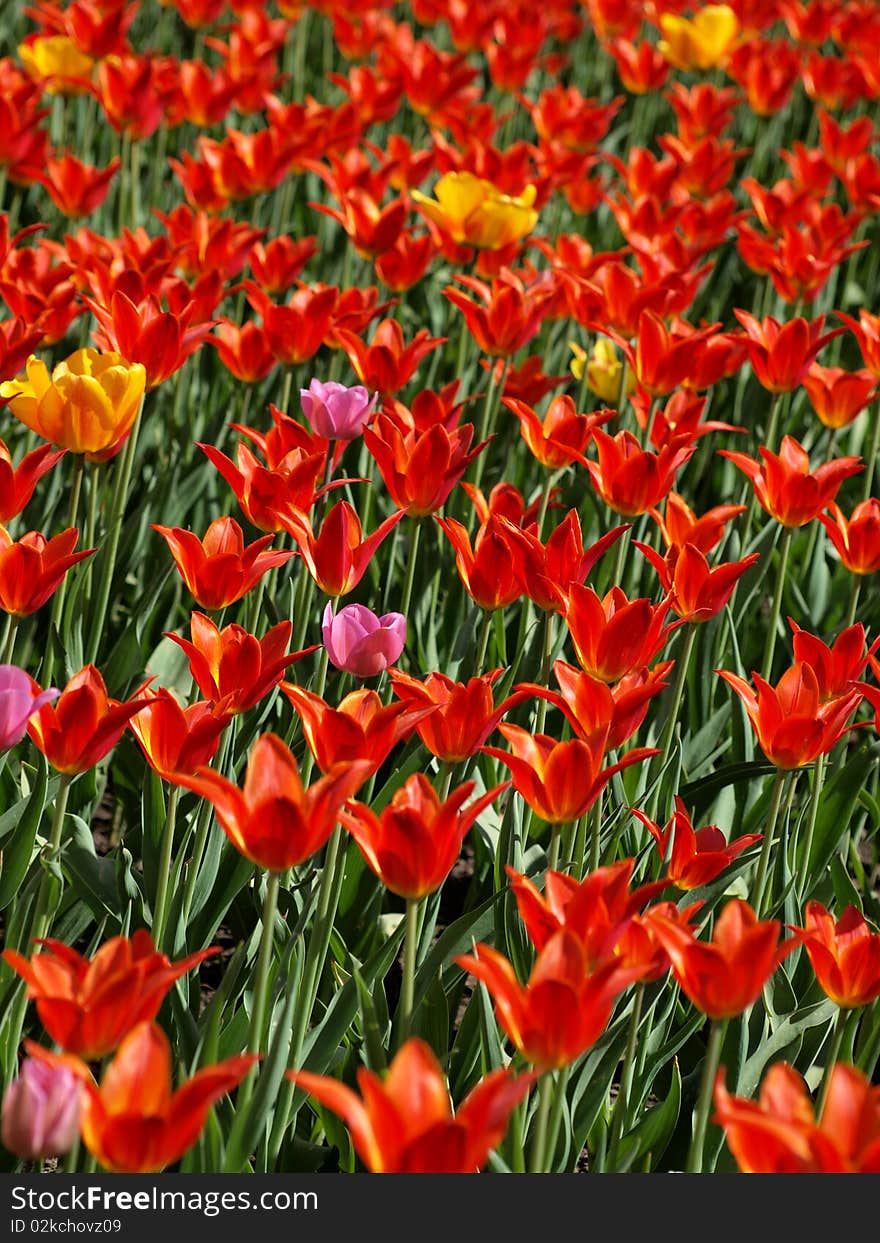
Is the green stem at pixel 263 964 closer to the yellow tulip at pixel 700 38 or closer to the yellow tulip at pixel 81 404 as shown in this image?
the yellow tulip at pixel 81 404

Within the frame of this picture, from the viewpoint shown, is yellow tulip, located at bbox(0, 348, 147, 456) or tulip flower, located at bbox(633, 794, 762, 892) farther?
yellow tulip, located at bbox(0, 348, 147, 456)

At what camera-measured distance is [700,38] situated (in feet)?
17.3

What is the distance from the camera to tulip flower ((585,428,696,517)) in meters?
2.28

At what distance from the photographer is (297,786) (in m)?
1.37

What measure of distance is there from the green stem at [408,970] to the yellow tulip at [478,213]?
1.99 m

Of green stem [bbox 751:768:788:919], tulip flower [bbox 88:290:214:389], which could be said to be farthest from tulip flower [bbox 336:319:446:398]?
green stem [bbox 751:768:788:919]

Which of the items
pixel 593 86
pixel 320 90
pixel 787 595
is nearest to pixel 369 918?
pixel 787 595

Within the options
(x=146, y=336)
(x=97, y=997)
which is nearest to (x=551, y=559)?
→ (x=146, y=336)

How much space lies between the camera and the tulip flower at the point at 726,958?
131 centimetres

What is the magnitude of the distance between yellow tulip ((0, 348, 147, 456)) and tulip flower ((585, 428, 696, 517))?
0.66 metres

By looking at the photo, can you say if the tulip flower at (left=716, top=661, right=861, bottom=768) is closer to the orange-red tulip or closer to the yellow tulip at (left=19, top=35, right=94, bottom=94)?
the orange-red tulip

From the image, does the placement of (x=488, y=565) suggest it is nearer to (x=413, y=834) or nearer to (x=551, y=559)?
(x=551, y=559)

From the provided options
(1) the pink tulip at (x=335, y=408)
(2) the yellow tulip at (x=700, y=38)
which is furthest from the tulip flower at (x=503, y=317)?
(2) the yellow tulip at (x=700, y=38)

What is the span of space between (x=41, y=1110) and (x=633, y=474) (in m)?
1.38
